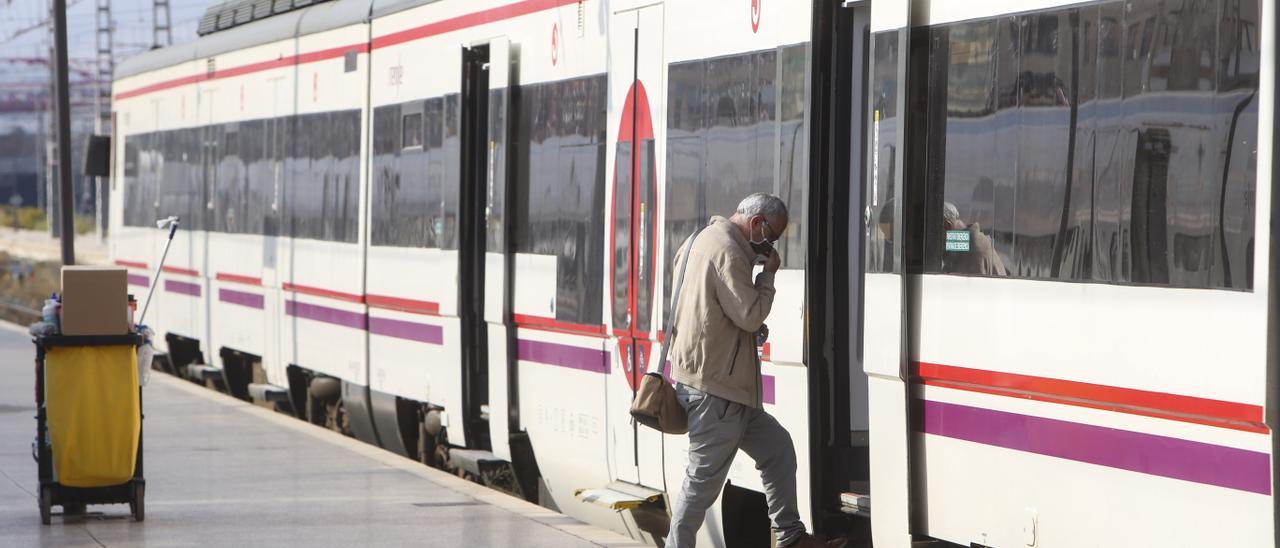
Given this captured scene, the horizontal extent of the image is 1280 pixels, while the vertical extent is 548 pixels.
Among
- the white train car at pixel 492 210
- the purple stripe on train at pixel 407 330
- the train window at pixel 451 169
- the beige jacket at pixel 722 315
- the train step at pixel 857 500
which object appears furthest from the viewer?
Result: the purple stripe on train at pixel 407 330

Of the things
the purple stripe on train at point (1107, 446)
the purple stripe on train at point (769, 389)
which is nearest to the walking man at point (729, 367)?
the purple stripe on train at point (769, 389)

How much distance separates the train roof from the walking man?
237 inches

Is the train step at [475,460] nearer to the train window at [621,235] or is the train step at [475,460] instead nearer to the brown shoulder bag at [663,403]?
the train window at [621,235]

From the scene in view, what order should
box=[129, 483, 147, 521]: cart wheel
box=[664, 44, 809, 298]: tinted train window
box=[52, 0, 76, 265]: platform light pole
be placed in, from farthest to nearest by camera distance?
box=[52, 0, 76, 265]: platform light pole, box=[129, 483, 147, 521]: cart wheel, box=[664, 44, 809, 298]: tinted train window

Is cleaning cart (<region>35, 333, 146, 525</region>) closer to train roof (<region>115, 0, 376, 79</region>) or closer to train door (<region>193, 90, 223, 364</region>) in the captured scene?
train roof (<region>115, 0, 376, 79</region>)

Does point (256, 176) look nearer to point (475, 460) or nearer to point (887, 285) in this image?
point (475, 460)

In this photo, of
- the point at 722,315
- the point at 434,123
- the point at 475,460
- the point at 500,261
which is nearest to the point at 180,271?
the point at 434,123

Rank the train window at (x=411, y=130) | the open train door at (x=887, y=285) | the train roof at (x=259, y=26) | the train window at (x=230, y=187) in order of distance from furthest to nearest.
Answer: the train window at (x=230, y=187)
the train roof at (x=259, y=26)
the train window at (x=411, y=130)
the open train door at (x=887, y=285)

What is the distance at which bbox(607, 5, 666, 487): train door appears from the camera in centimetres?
977

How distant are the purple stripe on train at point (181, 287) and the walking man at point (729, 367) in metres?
13.0

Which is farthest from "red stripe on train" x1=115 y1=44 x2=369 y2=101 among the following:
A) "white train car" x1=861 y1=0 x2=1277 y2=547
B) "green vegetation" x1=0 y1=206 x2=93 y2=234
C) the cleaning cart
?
"green vegetation" x1=0 y1=206 x2=93 y2=234

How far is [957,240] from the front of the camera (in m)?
7.32

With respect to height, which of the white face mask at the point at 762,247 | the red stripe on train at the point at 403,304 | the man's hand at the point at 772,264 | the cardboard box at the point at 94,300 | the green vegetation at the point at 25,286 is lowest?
the green vegetation at the point at 25,286

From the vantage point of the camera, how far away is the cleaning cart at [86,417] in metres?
10.3
